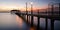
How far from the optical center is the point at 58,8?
16.9 meters

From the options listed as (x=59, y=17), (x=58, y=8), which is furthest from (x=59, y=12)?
(x=59, y=17)

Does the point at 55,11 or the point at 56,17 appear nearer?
the point at 56,17

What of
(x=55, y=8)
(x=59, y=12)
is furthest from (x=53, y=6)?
(x=59, y=12)

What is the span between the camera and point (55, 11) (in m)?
18.2

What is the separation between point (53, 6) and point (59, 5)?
5.47 feet

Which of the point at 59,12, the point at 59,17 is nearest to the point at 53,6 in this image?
the point at 59,12

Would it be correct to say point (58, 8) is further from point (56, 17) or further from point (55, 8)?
point (56, 17)

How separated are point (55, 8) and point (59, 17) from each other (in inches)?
111

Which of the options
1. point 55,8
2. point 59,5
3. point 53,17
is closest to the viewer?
point 53,17

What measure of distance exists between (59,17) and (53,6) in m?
3.27

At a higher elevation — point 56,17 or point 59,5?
point 59,5

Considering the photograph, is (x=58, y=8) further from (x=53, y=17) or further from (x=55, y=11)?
(x=53, y=17)

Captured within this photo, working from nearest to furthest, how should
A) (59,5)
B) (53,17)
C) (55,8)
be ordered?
(53,17) < (59,5) < (55,8)

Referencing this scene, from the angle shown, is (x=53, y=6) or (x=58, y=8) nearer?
(x=58, y=8)
